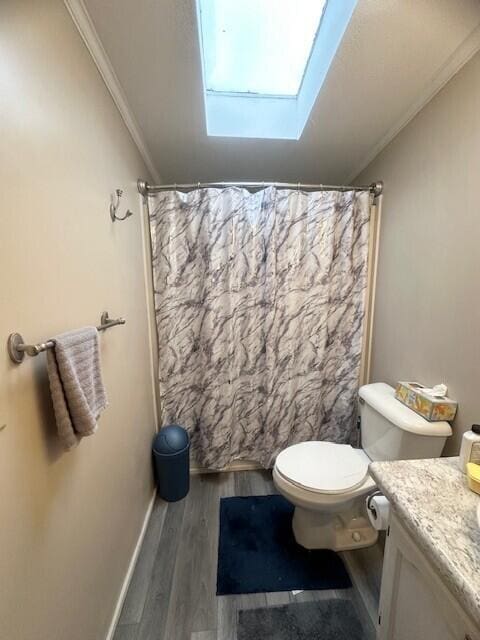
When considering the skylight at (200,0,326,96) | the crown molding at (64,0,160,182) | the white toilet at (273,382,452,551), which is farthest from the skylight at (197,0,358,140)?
the white toilet at (273,382,452,551)

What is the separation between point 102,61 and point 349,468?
1993 mm

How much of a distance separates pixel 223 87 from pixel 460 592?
196 cm

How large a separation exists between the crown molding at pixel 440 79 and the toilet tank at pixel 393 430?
4.39 ft

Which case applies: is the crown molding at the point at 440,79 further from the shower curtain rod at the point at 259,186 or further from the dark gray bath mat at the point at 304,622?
the dark gray bath mat at the point at 304,622

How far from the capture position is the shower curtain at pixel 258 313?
5.53ft

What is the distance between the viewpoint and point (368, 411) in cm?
147

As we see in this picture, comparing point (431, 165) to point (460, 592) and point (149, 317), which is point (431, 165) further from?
point (149, 317)

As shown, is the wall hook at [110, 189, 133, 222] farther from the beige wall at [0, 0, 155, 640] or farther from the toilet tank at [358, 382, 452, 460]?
the toilet tank at [358, 382, 452, 460]

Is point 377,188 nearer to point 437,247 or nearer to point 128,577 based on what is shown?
point 437,247

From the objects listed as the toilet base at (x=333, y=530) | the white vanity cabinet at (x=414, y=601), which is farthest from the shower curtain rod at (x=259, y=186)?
the toilet base at (x=333, y=530)

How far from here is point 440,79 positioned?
1.11 metres

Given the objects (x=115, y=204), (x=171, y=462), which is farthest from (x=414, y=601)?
(x=115, y=204)

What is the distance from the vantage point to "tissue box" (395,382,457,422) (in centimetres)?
112

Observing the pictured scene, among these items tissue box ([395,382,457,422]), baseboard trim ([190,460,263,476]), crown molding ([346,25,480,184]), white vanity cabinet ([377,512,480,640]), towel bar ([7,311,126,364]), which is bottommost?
baseboard trim ([190,460,263,476])
